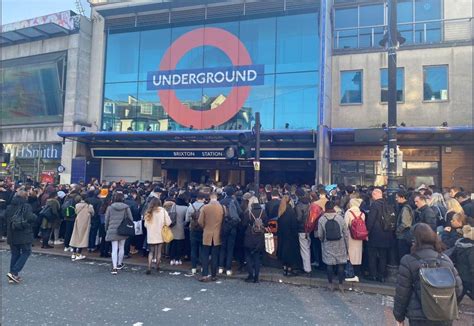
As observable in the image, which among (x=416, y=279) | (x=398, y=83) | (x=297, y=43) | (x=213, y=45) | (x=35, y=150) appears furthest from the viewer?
(x=35, y=150)

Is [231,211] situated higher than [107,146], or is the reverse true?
[107,146]

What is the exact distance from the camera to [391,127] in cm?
701

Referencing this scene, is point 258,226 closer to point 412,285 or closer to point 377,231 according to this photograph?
point 377,231

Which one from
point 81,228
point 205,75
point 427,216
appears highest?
point 205,75

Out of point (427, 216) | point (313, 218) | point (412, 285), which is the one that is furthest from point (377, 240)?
point (412, 285)

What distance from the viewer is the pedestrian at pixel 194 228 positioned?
7.38 metres

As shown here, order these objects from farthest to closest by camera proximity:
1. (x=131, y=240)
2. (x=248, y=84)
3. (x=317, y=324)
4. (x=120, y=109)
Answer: (x=120, y=109) < (x=248, y=84) < (x=131, y=240) < (x=317, y=324)

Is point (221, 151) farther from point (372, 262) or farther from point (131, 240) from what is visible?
point (372, 262)

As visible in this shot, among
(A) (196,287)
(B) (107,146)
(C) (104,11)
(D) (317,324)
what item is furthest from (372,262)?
(C) (104,11)

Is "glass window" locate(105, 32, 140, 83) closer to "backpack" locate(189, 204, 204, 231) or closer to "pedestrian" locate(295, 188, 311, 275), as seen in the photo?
"backpack" locate(189, 204, 204, 231)

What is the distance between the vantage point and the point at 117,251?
766 cm

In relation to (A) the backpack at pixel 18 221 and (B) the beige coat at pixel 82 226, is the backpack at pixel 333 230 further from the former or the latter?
(B) the beige coat at pixel 82 226

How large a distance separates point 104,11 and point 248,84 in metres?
9.97

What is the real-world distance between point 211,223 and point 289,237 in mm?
1713
